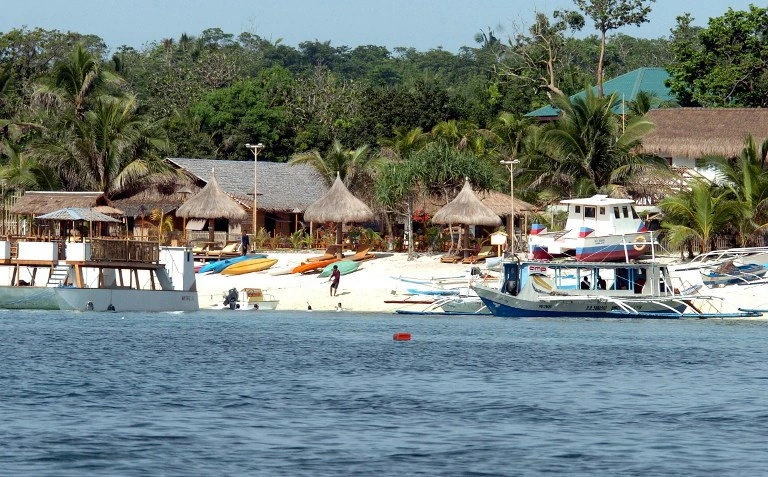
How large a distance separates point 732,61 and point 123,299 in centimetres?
3507

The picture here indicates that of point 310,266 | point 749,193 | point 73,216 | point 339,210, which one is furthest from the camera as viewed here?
point 339,210

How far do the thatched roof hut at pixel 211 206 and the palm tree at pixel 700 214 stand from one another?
19.0 m

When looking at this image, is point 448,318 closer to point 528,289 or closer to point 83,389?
point 528,289

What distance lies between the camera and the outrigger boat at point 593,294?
46.9 m

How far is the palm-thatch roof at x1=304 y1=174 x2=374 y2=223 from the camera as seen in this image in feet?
194

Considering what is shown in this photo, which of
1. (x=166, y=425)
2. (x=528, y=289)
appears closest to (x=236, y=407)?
(x=166, y=425)

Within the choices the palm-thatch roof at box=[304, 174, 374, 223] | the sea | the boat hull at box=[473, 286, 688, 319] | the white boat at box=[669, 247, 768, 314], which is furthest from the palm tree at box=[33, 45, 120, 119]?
the white boat at box=[669, 247, 768, 314]

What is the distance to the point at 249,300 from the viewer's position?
5300 centimetres

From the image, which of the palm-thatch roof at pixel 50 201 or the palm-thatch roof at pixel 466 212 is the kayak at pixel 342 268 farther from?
the palm-thatch roof at pixel 50 201

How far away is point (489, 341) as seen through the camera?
126 ft

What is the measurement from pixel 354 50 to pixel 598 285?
123866 mm

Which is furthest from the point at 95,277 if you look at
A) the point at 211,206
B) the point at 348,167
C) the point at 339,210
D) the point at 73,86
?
the point at 73,86

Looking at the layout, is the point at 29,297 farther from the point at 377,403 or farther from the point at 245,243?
the point at 377,403

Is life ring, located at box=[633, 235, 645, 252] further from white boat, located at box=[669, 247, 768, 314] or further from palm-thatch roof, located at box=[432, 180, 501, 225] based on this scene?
palm-thatch roof, located at box=[432, 180, 501, 225]
